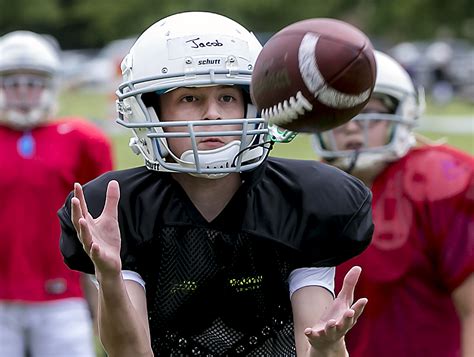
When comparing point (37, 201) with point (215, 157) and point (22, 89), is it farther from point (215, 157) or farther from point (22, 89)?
point (215, 157)

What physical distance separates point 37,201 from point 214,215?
254 centimetres

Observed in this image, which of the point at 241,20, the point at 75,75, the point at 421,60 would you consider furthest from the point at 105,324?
the point at 241,20

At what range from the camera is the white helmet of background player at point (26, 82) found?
546cm

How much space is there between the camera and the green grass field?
1528 centimetres

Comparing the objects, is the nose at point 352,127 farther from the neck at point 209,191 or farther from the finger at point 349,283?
the finger at point 349,283

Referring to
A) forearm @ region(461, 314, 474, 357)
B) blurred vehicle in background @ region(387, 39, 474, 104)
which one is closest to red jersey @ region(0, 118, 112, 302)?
forearm @ region(461, 314, 474, 357)

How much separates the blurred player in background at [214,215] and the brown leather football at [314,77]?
0.86ft

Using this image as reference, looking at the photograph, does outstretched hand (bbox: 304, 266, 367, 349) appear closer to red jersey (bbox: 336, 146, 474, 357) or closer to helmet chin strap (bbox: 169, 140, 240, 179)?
helmet chin strap (bbox: 169, 140, 240, 179)

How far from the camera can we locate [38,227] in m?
5.41

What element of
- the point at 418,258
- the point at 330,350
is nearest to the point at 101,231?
the point at 330,350

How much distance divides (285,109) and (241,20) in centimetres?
3826

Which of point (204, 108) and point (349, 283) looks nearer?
point (349, 283)

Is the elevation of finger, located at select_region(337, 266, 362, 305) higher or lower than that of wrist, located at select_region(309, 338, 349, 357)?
higher

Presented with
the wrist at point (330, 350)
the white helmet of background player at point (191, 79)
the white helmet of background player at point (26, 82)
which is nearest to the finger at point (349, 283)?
the wrist at point (330, 350)
